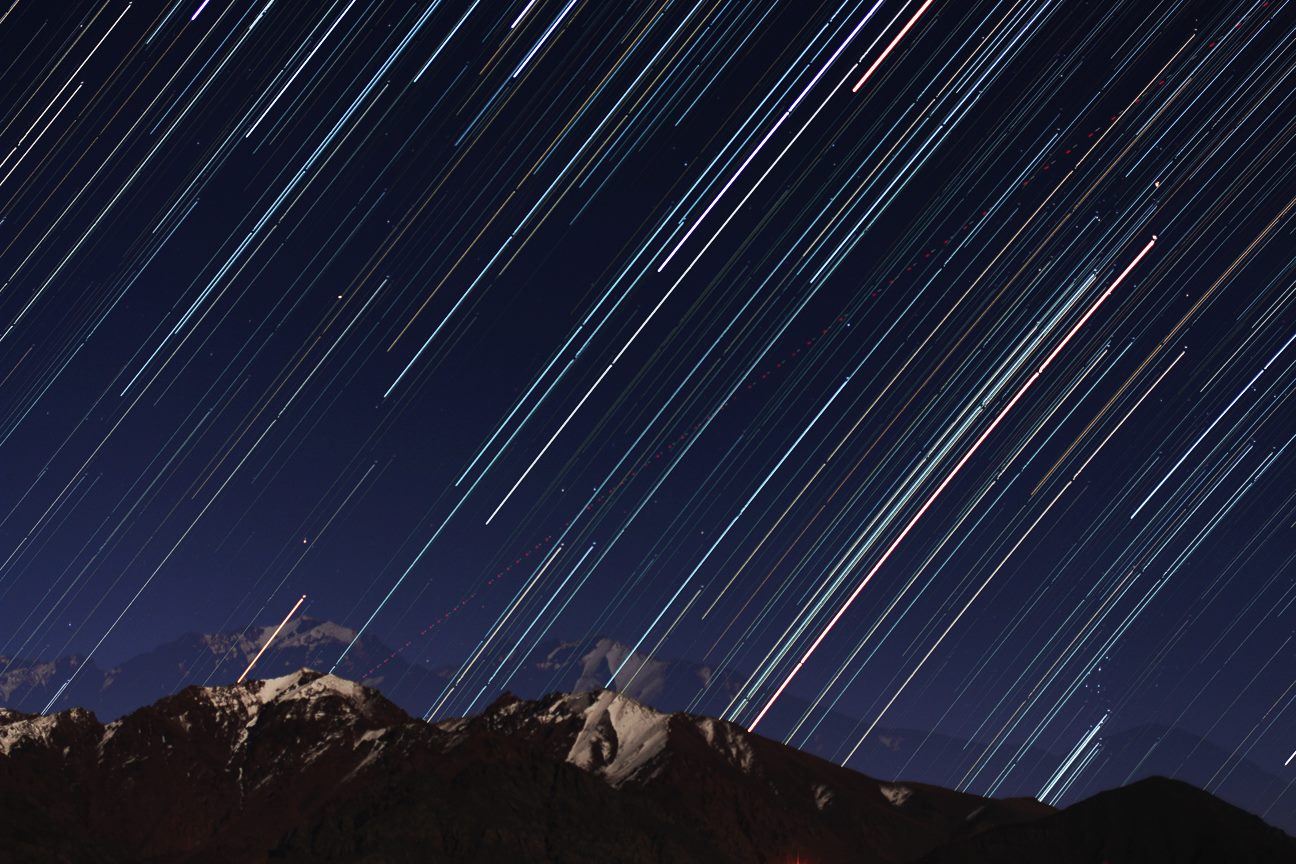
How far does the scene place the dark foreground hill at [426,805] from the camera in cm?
13288

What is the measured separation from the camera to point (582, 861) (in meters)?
135

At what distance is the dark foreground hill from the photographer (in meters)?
133

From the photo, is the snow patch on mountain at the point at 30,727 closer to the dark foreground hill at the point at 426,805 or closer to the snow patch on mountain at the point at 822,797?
the dark foreground hill at the point at 426,805

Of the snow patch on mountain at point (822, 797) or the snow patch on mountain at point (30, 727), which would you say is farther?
the snow patch on mountain at point (822, 797)

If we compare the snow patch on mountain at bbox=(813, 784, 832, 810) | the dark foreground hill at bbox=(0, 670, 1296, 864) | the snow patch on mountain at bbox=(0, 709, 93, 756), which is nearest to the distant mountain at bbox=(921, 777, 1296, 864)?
the dark foreground hill at bbox=(0, 670, 1296, 864)

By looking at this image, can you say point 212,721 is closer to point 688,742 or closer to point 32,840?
point 688,742

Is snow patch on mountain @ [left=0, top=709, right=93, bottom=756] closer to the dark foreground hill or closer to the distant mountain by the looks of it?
the dark foreground hill

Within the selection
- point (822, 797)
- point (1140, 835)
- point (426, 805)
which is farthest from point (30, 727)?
point (1140, 835)

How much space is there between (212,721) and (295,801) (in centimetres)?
3260

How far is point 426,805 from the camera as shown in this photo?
140 meters

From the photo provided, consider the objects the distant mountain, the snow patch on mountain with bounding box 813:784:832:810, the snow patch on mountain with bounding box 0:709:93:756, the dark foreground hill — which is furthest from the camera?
the snow patch on mountain with bounding box 813:784:832:810

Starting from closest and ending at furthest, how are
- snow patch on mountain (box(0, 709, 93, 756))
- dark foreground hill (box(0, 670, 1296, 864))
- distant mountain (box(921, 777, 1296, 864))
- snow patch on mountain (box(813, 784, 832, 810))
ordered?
distant mountain (box(921, 777, 1296, 864)) < dark foreground hill (box(0, 670, 1296, 864)) < snow patch on mountain (box(0, 709, 93, 756)) < snow patch on mountain (box(813, 784, 832, 810))

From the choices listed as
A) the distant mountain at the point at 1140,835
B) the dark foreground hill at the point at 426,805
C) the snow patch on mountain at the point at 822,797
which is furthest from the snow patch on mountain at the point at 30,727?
the distant mountain at the point at 1140,835

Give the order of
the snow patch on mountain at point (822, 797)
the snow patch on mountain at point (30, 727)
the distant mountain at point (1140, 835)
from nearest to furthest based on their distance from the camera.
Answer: the distant mountain at point (1140, 835)
the snow patch on mountain at point (30, 727)
the snow patch on mountain at point (822, 797)
